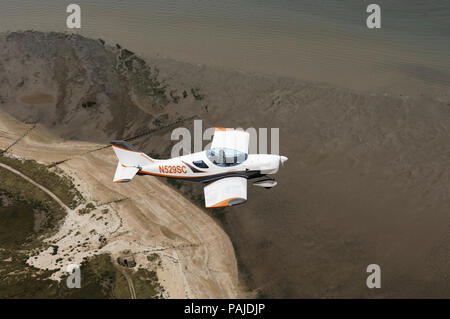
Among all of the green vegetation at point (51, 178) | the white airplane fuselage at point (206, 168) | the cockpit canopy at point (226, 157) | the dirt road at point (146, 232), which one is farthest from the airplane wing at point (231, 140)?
the green vegetation at point (51, 178)

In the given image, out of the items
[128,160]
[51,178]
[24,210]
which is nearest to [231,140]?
[128,160]

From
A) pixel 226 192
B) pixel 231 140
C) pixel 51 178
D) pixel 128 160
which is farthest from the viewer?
pixel 51 178

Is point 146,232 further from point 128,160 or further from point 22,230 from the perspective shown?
point 22,230

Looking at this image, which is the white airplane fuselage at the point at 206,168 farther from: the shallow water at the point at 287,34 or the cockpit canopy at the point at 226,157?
the shallow water at the point at 287,34

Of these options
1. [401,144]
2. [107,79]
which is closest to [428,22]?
[401,144]

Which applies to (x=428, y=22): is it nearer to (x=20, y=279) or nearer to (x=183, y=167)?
(x=183, y=167)
